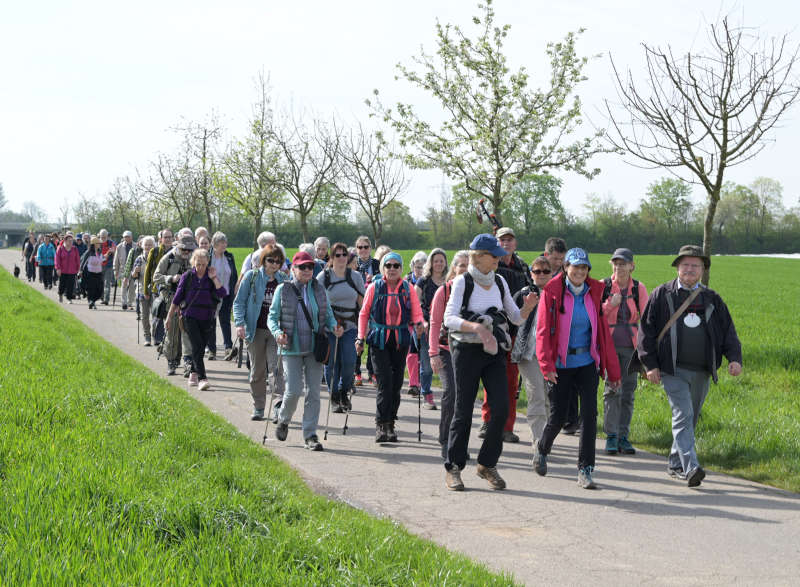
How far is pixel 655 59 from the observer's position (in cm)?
1145

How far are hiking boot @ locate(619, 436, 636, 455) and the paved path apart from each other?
0.25m

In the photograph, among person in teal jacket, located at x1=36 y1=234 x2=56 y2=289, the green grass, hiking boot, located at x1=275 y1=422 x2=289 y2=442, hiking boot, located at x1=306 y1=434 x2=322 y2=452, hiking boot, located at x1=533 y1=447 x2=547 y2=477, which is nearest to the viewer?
the green grass

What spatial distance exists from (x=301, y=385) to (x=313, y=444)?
0.63 m

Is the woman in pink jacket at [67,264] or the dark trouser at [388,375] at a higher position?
the woman in pink jacket at [67,264]

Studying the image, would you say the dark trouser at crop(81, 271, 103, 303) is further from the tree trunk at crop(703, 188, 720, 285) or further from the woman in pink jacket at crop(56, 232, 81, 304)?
the tree trunk at crop(703, 188, 720, 285)

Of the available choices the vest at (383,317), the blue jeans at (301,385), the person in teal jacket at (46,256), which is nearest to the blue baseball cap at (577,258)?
the vest at (383,317)

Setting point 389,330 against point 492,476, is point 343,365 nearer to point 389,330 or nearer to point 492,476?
point 389,330

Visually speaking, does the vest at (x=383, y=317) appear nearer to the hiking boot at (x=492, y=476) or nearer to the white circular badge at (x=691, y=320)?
the hiking boot at (x=492, y=476)

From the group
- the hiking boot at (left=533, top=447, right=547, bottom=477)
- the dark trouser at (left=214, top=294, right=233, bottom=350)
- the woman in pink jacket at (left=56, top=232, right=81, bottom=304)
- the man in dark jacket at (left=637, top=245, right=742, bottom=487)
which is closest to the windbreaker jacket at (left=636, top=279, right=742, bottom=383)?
the man in dark jacket at (left=637, top=245, right=742, bottom=487)

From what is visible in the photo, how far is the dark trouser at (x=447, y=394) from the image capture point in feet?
24.3

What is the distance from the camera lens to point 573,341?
6977mm

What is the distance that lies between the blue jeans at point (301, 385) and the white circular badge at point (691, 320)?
11.7 feet

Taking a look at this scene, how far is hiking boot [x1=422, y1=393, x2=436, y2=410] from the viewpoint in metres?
10.4

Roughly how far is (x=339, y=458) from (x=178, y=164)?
35068 mm
